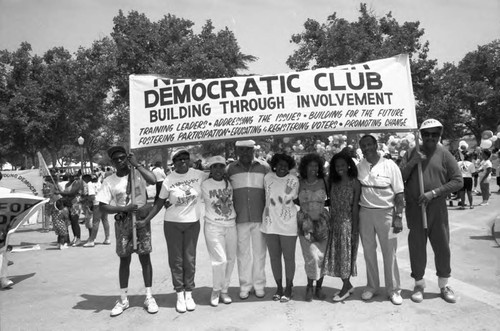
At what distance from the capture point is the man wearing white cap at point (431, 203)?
4.60 metres

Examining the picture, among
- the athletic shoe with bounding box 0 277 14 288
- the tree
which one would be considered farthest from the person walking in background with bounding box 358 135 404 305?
the tree

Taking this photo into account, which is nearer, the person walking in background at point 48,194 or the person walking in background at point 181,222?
the person walking in background at point 181,222

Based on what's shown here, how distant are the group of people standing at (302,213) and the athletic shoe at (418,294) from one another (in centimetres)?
1

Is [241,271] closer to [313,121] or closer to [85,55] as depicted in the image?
[313,121]

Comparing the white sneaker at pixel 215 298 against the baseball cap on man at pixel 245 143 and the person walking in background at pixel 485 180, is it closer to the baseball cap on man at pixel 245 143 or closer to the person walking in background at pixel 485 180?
the baseball cap on man at pixel 245 143

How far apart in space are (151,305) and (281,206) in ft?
6.21

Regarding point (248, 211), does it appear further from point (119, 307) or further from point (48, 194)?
point (48, 194)

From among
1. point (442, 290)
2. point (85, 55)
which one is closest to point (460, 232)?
point (442, 290)

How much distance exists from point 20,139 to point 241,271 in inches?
808

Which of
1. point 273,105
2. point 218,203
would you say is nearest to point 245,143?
point 273,105

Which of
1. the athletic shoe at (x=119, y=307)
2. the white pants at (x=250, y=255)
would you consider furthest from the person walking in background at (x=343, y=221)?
the athletic shoe at (x=119, y=307)

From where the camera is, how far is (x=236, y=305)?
4.67 meters

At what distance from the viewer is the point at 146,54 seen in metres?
18.4

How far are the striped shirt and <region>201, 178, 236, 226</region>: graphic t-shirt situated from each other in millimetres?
100
